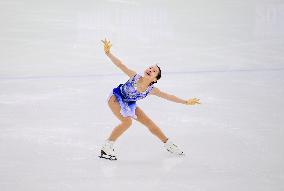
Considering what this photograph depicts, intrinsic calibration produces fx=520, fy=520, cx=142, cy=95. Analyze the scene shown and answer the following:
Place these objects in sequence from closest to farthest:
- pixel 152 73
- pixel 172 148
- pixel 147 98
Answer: pixel 152 73 < pixel 172 148 < pixel 147 98

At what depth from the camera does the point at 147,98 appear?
18.0 feet

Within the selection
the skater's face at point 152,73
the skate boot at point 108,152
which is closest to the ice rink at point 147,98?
the skate boot at point 108,152

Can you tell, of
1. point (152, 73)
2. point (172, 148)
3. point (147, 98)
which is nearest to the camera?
point (152, 73)

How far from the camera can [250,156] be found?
3.84 m

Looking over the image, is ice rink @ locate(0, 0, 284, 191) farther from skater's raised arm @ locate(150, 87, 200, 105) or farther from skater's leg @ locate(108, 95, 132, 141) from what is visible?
skater's raised arm @ locate(150, 87, 200, 105)

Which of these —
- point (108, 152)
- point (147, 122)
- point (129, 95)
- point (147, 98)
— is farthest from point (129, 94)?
point (147, 98)

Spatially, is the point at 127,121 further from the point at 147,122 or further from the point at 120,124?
the point at 147,122

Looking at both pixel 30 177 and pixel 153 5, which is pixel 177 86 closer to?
pixel 30 177

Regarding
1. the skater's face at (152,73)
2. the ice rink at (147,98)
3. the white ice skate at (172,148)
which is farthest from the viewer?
the white ice skate at (172,148)

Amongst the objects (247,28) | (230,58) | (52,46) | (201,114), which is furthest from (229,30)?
(201,114)

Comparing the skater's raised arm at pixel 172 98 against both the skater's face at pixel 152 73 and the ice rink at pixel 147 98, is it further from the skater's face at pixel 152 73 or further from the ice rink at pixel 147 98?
the ice rink at pixel 147 98

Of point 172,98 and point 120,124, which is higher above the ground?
point 172,98

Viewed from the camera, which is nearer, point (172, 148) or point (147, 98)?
point (172, 148)

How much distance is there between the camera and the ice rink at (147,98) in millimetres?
3531
